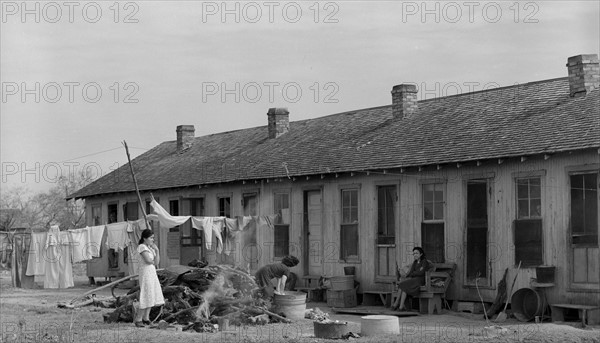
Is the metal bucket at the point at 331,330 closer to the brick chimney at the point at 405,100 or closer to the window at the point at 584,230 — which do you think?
the window at the point at 584,230

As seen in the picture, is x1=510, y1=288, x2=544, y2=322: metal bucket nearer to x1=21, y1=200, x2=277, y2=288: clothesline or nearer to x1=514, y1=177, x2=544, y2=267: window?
x1=514, y1=177, x2=544, y2=267: window

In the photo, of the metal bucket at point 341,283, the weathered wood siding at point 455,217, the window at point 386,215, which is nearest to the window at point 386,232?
the window at point 386,215

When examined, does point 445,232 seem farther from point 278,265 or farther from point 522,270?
point 278,265

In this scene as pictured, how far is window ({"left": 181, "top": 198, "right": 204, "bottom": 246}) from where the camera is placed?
3100cm

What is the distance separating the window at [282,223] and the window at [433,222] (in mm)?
5403

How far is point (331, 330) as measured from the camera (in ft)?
52.6

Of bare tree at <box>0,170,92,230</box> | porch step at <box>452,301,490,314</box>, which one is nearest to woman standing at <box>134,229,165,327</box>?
porch step at <box>452,301,490,314</box>

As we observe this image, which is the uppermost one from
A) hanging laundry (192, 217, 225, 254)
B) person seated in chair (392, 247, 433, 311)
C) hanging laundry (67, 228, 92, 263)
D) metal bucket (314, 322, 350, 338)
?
hanging laundry (192, 217, 225, 254)

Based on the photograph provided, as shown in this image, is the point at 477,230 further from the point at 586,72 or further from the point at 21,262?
the point at 21,262

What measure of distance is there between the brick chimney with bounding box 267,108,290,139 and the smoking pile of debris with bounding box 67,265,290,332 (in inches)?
476

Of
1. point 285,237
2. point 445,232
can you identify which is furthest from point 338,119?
point 445,232

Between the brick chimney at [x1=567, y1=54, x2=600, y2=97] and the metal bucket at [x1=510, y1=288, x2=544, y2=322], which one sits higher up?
the brick chimney at [x1=567, y1=54, x2=600, y2=97]

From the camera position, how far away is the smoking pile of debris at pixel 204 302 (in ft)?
58.9

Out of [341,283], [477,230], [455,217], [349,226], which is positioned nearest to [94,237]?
[349,226]
